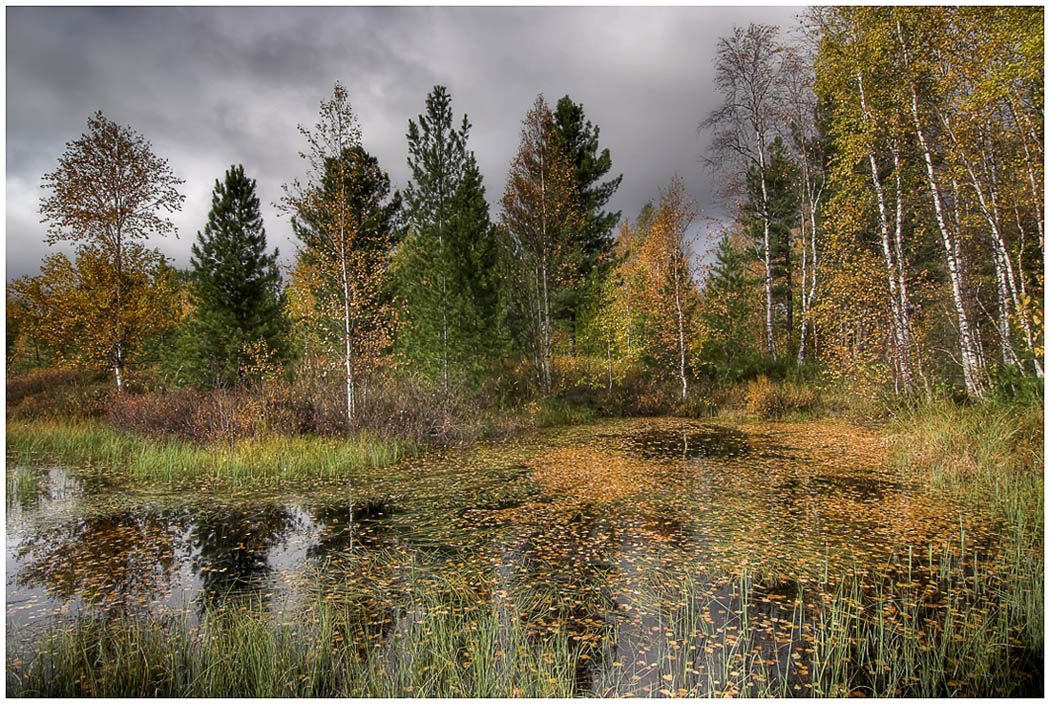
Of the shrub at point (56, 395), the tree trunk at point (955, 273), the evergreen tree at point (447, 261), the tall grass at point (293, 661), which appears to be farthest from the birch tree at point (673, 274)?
the shrub at point (56, 395)

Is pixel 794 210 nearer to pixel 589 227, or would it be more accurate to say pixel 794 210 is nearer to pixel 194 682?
pixel 589 227

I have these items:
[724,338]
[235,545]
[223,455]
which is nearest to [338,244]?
[223,455]

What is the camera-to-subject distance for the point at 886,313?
32.4 ft

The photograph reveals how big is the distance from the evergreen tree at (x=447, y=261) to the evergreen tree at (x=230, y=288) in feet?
13.6

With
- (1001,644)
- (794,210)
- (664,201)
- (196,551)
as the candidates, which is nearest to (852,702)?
(1001,644)

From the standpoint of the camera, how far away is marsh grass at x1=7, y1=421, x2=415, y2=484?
8.07m

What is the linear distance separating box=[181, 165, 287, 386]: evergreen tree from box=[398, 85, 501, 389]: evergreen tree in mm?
4132

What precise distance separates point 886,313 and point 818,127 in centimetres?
896

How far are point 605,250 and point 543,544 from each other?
642 inches

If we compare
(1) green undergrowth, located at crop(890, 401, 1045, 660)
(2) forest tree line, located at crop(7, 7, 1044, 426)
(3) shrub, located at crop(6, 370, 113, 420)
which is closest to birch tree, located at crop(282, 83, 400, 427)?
(2) forest tree line, located at crop(7, 7, 1044, 426)

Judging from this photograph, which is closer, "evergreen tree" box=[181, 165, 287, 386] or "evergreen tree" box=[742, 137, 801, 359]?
"evergreen tree" box=[181, 165, 287, 386]

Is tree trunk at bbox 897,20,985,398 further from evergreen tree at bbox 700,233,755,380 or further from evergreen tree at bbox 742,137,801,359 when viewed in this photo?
evergreen tree at bbox 742,137,801,359

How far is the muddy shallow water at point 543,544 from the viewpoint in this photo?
367 cm

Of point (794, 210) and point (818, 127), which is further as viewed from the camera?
point (794, 210)
